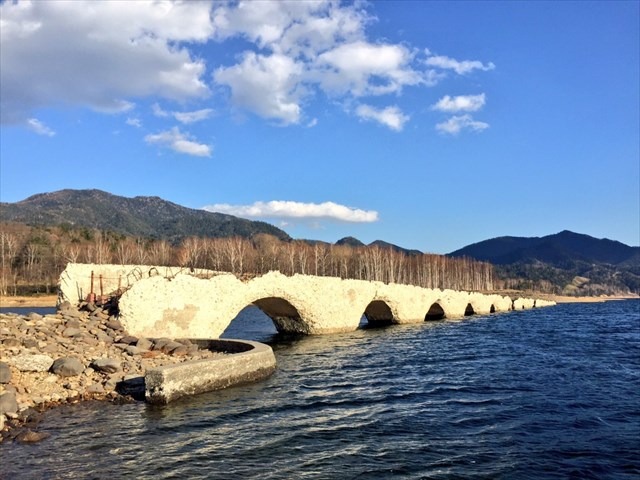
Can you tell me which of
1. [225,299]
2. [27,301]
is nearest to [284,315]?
[225,299]

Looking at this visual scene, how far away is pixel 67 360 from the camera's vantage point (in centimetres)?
1662

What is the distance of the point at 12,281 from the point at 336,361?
95694 millimetres

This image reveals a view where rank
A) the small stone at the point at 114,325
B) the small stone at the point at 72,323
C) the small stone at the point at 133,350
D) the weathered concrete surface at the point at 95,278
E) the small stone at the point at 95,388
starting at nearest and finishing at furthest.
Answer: the small stone at the point at 95,388 → the small stone at the point at 133,350 → the small stone at the point at 72,323 → the small stone at the point at 114,325 → the weathered concrete surface at the point at 95,278

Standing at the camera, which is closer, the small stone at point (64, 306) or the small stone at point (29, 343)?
the small stone at point (29, 343)

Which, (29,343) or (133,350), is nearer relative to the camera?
(29,343)

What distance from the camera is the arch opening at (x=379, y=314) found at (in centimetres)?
4709

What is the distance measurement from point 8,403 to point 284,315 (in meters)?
24.7

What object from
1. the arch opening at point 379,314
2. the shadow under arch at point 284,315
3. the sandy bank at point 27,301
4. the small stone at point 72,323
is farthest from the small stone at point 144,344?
the sandy bank at point 27,301

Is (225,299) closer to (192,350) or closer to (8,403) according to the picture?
(192,350)

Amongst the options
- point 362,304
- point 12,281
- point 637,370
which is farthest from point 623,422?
point 12,281

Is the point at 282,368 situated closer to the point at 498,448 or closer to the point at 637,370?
the point at 498,448

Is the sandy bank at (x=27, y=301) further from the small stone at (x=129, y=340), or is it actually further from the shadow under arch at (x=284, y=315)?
the small stone at (x=129, y=340)

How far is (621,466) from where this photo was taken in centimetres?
1044

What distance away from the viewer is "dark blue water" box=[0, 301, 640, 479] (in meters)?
10.2
